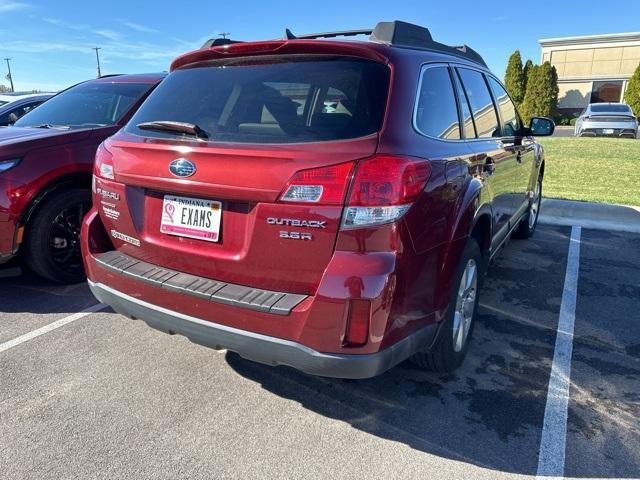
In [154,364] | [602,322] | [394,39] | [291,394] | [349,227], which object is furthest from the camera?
[602,322]

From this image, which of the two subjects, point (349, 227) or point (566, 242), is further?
point (566, 242)

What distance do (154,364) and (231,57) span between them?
6.32ft

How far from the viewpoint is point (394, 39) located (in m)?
2.64

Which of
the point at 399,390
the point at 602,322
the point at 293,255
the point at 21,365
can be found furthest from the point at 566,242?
the point at 21,365

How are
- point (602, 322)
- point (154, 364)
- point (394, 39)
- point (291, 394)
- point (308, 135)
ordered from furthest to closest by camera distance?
point (602, 322), point (154, 364), point (291, 394), point (394, 39), point (308, 135)

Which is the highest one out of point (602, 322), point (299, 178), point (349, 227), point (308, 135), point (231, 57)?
point (231, 57)

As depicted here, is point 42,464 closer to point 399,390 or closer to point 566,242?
point 399,390

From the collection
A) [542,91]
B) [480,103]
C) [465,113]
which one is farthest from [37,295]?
[542,91]

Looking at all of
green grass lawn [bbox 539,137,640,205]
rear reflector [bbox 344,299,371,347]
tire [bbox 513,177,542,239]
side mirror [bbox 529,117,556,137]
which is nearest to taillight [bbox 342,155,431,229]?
rear reflector [bbox 344,299,371,347]

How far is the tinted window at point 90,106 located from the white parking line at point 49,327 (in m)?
1.92

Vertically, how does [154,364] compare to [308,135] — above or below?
below

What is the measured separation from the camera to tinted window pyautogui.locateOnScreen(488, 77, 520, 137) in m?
4.31

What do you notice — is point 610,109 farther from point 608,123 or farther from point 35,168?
point 35,168

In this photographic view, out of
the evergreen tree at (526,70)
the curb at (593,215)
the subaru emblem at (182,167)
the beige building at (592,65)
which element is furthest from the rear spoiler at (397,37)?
the beige building at (592,65)
